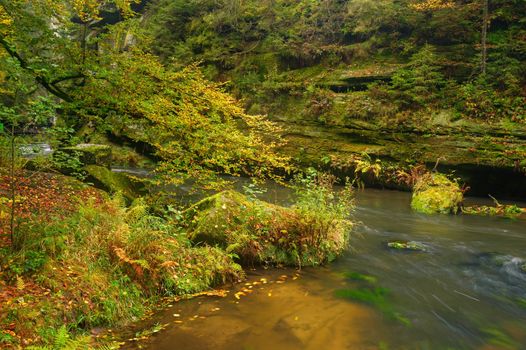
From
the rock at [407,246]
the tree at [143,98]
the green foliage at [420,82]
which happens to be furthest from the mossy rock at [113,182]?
the green foliage at [420,82]

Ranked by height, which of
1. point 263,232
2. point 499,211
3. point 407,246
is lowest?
point 499,211

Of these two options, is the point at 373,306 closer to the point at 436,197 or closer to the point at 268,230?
the point at 268,230

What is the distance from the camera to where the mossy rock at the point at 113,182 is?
883cm

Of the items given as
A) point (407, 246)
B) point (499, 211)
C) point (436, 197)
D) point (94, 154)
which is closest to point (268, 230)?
point (407, 246)

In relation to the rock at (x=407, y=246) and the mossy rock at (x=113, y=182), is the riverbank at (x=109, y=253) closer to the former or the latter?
the mossy rock at (x=113, y=182)

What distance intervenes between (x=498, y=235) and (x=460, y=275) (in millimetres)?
3750

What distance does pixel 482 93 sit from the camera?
49.2 feet

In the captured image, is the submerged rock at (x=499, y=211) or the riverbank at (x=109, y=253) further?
the submerged rock at (x=499, y=211)

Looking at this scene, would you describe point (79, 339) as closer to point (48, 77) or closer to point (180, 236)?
point (180, 236)

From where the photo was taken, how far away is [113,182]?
9016 millimetres

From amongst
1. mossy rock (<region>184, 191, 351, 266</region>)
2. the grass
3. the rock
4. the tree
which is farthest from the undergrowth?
the rock

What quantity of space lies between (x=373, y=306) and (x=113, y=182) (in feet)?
21.8

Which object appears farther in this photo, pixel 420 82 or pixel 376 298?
pixel 420 82

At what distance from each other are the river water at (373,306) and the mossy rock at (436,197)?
12.1ft
